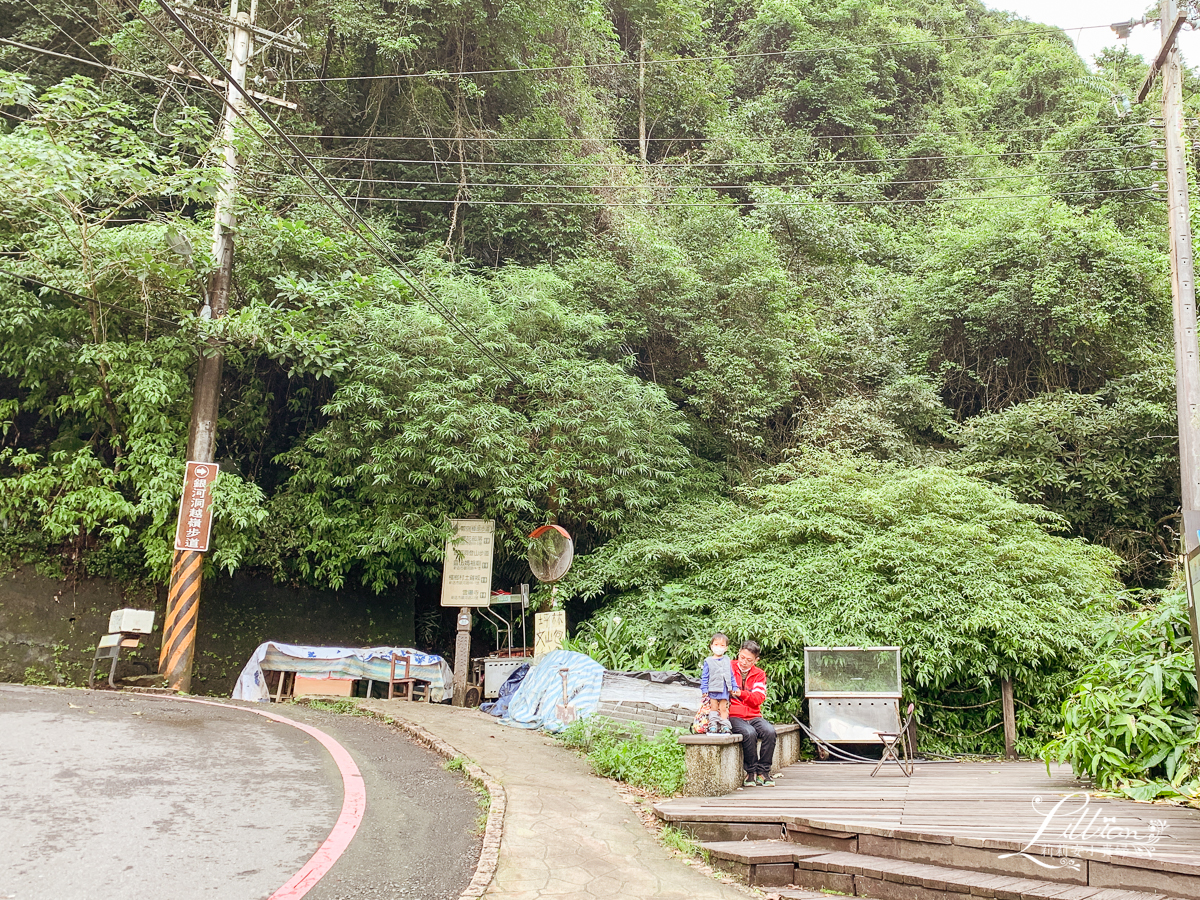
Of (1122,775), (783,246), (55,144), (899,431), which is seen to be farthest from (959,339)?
(55,144)

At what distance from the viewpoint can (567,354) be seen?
563 inches

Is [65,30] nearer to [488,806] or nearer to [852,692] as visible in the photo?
[488,806]

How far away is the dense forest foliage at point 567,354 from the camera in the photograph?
11352 mm

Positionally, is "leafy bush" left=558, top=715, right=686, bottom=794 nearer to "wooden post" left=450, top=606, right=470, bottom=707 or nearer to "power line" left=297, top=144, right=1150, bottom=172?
"wooden post" left=450, top=606, right=470, bottom=707

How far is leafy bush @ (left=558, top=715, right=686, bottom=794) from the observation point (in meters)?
7.10

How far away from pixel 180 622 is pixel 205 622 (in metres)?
2.32

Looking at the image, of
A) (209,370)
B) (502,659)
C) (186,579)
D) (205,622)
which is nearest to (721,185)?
(209,370)

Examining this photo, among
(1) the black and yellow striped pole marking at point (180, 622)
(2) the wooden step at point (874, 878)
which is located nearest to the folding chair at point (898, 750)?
(2) the wooden step at point (874, 878)

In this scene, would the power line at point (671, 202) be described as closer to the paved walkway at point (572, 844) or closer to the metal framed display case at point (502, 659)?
the metal framed display case at point (502, 659)

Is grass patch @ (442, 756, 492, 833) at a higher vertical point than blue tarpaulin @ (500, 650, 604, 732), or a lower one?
lower

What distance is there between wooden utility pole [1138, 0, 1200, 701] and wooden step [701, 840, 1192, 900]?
6.97 meters

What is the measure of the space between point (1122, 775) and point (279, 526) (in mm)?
12288

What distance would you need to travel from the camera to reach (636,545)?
42.0 feet

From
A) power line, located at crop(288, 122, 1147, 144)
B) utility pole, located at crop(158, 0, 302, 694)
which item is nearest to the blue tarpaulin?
utility pole, located at crop(158, 0, 302, 694)
